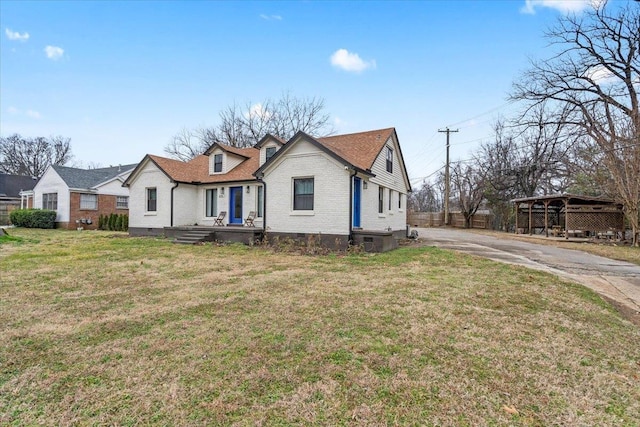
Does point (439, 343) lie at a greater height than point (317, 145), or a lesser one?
lesser

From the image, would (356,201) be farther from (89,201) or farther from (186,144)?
(186,144)

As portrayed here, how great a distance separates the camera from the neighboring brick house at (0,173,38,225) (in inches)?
1141

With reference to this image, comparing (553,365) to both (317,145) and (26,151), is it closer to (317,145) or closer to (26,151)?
(317,145)

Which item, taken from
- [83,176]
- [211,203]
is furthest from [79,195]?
[211,203]

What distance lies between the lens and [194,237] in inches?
537

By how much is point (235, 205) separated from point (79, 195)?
15.6 m

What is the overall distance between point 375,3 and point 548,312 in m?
13.7

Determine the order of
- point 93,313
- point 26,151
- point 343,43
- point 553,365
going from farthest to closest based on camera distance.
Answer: point 26,151
point 343,43
point 93,313
point 553,365

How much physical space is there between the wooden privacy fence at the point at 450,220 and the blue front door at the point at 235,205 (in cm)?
2326

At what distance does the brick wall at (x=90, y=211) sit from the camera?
22484mm

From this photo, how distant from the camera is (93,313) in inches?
172

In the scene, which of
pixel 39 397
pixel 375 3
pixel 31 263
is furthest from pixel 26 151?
pixel 39 397

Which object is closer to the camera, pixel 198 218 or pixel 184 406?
pixel 184 406

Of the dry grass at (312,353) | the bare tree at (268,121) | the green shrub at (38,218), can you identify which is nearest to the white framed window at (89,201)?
the green shrub at (38,218)
